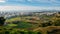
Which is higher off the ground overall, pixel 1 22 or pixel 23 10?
pixel 23 10

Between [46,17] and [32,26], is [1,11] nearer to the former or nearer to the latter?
[32,26]

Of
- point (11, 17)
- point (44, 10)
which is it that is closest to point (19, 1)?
point (11, 17)

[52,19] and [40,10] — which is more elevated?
[40,10]

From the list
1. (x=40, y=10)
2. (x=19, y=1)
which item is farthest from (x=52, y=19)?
(x=19, y=1)

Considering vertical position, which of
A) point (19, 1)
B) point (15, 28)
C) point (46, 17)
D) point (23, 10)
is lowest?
point (15, 28)

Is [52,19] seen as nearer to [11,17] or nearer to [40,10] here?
[40,10]
